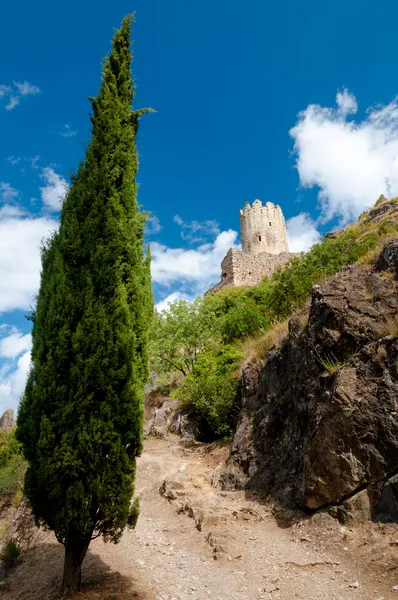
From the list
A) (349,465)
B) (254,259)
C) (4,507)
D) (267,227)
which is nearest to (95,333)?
(349,465)

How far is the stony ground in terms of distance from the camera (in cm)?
474

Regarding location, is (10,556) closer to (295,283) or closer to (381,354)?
(381,354)

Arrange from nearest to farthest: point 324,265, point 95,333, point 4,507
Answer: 1. point 95,333
2. point 4,507
3. point 324,265

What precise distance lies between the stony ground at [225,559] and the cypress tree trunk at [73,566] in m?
0.16

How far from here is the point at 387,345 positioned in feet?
21.0

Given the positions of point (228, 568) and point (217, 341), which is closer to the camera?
point (228, 568)

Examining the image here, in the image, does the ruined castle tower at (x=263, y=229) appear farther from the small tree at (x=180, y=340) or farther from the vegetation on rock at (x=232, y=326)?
the small tree at (x=180, y=340)

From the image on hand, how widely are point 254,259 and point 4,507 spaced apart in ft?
92.9

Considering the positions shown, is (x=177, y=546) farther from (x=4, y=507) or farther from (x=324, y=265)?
(x=324, y=265)

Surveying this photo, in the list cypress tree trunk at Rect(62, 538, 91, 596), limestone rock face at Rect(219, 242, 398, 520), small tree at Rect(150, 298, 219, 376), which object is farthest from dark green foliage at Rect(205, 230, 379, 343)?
cypress tree trunk at Rect(62, 538, 91, 596)

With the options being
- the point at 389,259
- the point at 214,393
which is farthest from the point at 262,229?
the point at 389,259

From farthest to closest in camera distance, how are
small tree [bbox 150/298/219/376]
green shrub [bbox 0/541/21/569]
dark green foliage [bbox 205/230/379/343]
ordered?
small tree [bbox 150/298/219/376] < dark green foliage [bbox 205/230/379/343] < green shrub [bbox 0/541/21/569]

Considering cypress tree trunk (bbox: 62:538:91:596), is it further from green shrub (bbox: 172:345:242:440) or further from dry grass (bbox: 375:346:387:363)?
green shrub (bbox: 172:345:242:440)

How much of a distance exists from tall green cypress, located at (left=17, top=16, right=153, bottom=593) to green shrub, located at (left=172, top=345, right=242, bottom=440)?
5.73m
